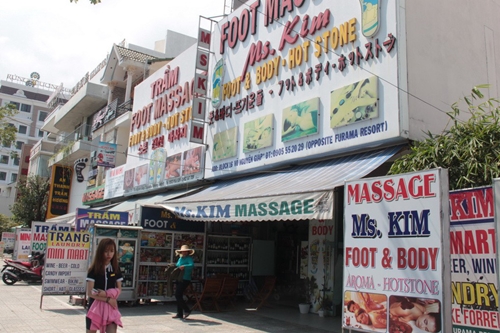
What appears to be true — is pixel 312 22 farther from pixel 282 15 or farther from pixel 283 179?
pixel 283 179

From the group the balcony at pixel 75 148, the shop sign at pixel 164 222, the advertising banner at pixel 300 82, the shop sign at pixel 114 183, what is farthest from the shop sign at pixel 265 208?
the balcony at pixel 75 148

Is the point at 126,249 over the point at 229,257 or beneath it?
over

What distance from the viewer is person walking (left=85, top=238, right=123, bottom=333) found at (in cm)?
548

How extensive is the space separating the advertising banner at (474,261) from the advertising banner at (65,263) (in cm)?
896

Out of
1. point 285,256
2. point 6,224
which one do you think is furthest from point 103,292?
point 6,224

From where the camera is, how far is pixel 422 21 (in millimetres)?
9406

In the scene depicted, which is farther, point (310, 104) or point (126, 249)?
point (126, 249)

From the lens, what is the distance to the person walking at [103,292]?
548cm

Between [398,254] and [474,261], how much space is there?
131cm

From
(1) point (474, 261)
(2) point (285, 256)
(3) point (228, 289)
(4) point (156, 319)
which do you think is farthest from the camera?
(2) point (285, 256)

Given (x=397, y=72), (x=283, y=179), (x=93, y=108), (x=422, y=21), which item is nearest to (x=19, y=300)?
(x=283, y=179)

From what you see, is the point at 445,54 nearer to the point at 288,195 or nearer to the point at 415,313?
the point at 288,195

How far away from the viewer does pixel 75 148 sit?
2814 centimetres

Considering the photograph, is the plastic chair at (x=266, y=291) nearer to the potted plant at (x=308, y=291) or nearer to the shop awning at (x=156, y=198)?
the potted plant at (x=308, y=291)
